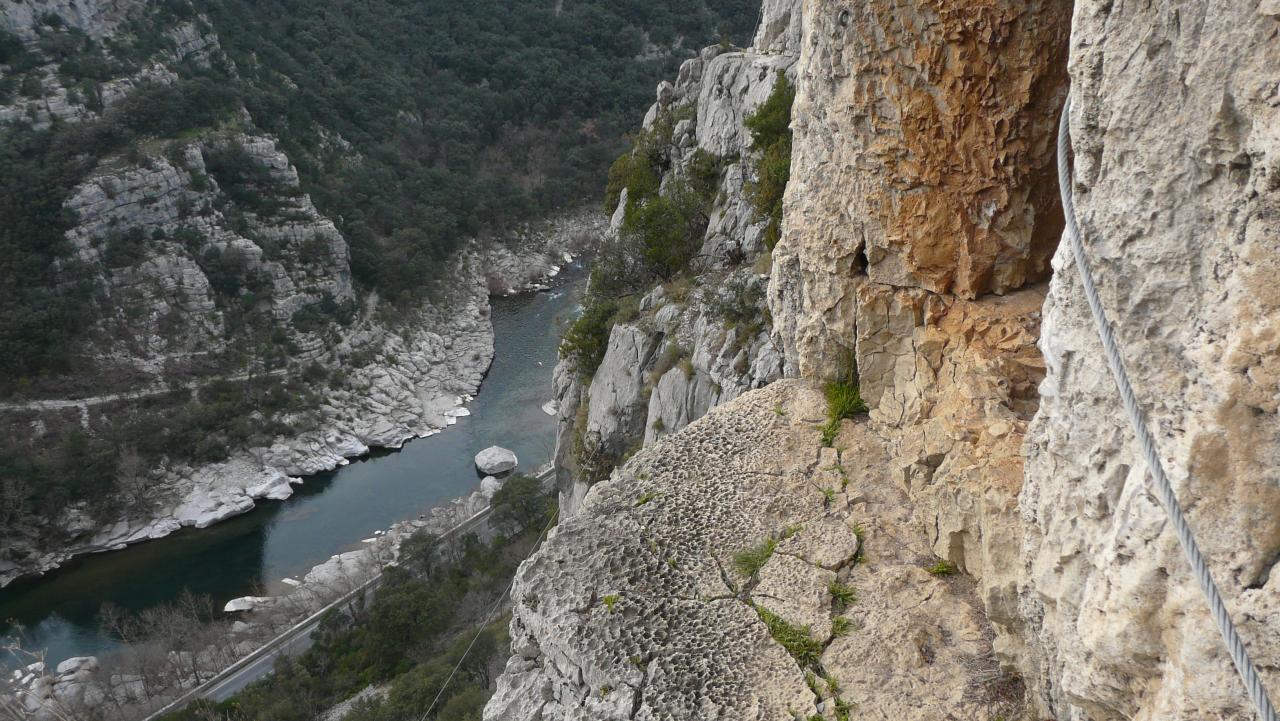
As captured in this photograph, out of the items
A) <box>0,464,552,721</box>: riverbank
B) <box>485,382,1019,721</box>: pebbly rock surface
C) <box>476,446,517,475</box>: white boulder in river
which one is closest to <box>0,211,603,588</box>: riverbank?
<box>476,446,517,475</box>: white boulder in river

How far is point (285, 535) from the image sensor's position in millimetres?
27406

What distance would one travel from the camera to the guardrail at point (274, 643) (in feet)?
64.8

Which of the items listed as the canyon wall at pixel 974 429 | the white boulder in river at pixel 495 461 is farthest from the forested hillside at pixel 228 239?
the canyon wall at pixel 974 429

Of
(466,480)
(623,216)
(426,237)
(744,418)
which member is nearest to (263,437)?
(466,480)

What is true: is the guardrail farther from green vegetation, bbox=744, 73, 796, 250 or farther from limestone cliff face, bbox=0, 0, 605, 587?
green vegetation, bbox=744, 73, 796, 250

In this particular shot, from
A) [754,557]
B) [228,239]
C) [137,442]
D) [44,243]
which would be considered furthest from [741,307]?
[44,243]

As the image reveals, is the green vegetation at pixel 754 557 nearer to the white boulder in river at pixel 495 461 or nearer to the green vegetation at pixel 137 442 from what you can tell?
the white boulder in river at pixel 495 461

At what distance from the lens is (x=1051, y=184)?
5074 mm

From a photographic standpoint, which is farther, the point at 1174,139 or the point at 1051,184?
the point at 1051,184

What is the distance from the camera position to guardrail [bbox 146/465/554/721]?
1977 centimetres

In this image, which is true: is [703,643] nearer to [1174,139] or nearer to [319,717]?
[1174,139]

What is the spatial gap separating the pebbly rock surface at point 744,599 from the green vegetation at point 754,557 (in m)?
0.03

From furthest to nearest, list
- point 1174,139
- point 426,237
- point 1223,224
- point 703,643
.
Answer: point 426,237, point 703,643, point 1174,139, point 1223,224

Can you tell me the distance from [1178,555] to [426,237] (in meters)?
41.0
